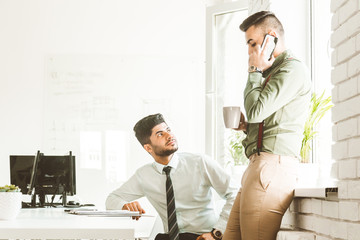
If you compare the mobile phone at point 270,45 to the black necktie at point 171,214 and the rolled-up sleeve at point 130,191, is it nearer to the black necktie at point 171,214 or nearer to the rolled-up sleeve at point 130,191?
the black necktie at point 171,214

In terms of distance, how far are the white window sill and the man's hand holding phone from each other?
0.51 meters

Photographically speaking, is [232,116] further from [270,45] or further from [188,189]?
[188,189]

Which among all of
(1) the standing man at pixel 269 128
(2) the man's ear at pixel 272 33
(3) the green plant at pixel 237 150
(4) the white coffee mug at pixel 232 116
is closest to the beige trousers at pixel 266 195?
(1) the standing man at pixel 269 128

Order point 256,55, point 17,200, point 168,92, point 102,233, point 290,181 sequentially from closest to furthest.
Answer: point 102,233
point 290,181
point 256,55
point 17,200
point 168,92

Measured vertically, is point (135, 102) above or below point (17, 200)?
above

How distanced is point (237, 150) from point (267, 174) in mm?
2077

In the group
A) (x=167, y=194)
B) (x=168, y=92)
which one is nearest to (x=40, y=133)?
(x=168, y=92)

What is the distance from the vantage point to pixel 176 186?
3.06 meters

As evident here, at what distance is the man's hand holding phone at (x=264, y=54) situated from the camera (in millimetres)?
2047

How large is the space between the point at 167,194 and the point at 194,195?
0.18m

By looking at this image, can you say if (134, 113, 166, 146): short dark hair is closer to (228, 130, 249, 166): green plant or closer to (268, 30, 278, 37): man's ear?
(228, 130, 249, 166): green plant

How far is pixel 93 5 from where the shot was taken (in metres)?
5.61

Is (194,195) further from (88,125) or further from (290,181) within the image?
(88,125)

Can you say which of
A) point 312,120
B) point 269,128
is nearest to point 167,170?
point 312,120
